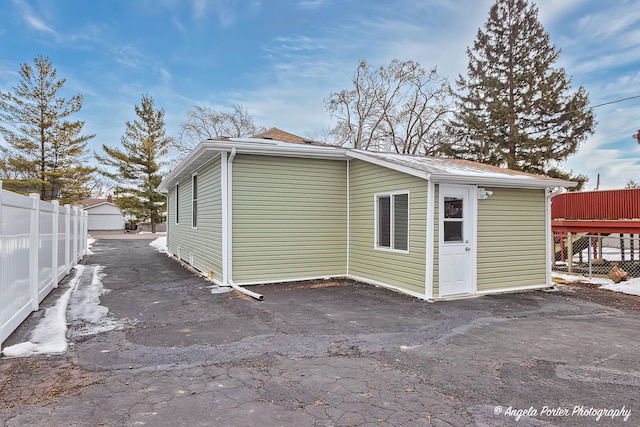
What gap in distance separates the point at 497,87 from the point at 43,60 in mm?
28647

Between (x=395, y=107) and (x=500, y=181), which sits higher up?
(x=395, y=107)

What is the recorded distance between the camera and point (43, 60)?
83.5ft

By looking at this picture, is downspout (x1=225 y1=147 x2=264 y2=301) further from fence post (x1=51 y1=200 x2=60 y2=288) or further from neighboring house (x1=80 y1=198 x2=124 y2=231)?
neighboring house (x1=80 y1=198 x2=124 y2=231)

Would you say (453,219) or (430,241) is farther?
(453,219)

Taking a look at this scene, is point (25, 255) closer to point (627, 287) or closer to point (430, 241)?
point (430, 241)

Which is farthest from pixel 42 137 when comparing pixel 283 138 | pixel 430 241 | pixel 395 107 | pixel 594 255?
pixel 594 255

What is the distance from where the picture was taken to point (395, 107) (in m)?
26.8

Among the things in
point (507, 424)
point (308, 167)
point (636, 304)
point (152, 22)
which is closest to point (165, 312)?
point (308, 167)

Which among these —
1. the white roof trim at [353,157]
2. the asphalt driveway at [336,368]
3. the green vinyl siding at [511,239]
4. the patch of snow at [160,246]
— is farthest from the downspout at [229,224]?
the patch of snow at [160,246]

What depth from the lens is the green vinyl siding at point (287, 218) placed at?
7.85 m

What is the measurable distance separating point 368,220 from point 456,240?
1.92 meters

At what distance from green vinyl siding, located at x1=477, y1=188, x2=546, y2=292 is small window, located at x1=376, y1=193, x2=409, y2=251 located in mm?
1386

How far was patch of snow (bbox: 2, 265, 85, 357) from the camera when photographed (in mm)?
3939

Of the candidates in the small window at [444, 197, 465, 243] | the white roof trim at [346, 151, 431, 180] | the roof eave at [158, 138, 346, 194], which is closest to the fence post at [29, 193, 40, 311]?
the roof eave at [158, 138, 346, 194]
